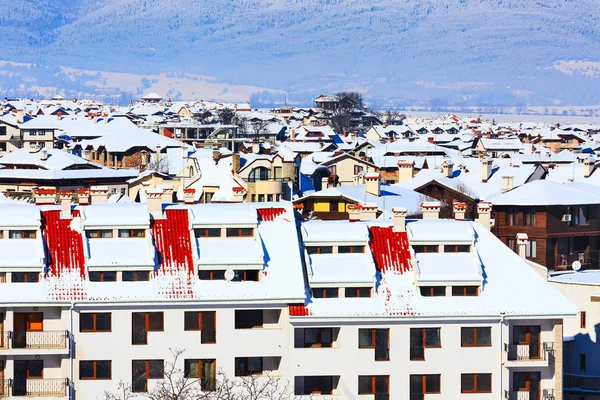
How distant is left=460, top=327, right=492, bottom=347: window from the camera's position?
32562 mm

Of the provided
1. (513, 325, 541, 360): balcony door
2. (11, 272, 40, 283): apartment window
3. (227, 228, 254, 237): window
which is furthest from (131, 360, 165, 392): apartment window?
(513, 325, 541, 360): balcony door

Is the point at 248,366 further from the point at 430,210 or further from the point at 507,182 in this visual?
the point at 507,182

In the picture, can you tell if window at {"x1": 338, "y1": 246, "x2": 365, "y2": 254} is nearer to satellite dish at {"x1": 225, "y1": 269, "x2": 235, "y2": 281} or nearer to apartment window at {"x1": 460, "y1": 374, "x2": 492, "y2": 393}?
satellite dish at {"x1": 225, "y1": 269, "x2": 235, "y2": 281}

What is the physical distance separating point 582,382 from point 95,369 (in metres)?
13.9

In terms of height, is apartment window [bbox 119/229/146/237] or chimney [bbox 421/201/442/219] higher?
chimney [bbox 421/201/442/219]

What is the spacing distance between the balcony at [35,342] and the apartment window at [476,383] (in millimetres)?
8346

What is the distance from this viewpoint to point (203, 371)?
105 feet

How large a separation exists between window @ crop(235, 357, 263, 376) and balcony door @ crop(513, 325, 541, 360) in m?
5.51

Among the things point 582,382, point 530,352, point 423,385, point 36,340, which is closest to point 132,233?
point 36,340

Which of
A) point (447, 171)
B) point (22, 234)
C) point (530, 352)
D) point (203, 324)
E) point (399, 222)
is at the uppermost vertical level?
point (447, 171)

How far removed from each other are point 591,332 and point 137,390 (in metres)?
13.6

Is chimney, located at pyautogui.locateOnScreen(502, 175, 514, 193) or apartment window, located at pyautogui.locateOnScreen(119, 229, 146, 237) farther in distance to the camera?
chimney, located at pyautogui.locateOnScreen(502, 175, 514, 193)

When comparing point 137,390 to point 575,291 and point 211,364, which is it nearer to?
point 211,364

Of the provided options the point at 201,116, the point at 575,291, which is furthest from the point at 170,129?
the point at 575,291
